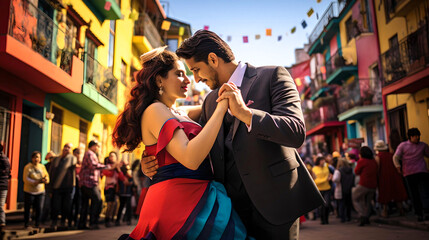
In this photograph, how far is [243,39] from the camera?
1486 cm

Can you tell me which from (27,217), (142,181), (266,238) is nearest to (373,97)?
(142,181)

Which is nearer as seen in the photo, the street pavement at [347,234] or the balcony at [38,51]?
the street pavement at [347,234]

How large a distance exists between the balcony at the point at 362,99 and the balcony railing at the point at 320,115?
292 centimetres

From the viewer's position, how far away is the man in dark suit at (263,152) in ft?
6.90

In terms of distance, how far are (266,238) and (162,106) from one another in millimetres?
1005

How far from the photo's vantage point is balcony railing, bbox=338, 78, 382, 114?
2088 cm

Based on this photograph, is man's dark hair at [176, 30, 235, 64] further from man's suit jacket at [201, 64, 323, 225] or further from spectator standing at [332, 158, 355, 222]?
spectator standing at [332, 158, 355, 222]

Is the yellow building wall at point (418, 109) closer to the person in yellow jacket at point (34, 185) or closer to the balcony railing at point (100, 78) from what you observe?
the balcony railing at point (100, 78)

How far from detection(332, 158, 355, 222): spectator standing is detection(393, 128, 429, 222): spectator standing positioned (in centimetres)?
204

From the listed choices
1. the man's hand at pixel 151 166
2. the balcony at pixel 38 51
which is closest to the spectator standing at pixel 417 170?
the man's hand at pixel 151 166

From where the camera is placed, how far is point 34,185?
904cm

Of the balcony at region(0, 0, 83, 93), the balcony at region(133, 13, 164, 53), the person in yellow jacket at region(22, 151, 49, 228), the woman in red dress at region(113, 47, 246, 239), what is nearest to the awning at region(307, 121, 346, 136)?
the balcony at region(133, 13, 164, 53)

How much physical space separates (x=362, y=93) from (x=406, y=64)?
6.31 m

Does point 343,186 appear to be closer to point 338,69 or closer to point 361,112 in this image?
point 361,112
